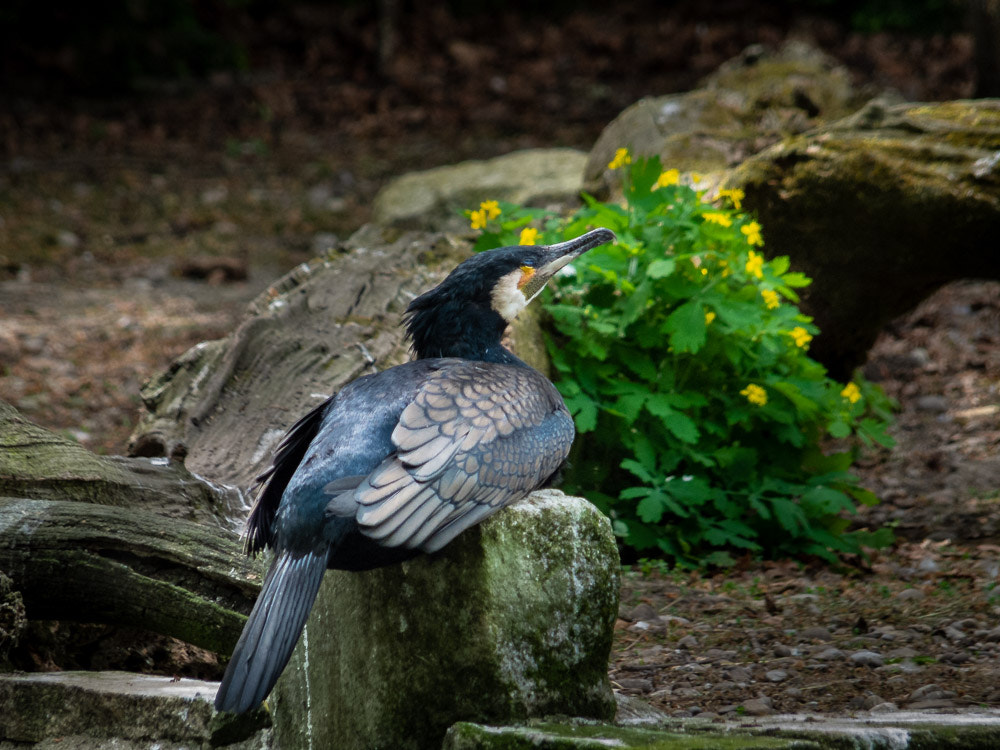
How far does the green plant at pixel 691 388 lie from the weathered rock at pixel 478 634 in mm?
1728

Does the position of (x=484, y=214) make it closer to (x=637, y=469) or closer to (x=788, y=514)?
(x=637, y=469)

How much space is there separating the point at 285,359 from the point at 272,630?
2.35 meters

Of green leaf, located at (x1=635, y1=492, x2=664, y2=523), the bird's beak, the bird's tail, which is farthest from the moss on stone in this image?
green leaf, located at (x1=635, y1=492, x2=664, y2=523)

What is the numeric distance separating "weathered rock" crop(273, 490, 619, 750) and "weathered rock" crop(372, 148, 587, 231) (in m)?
4.93

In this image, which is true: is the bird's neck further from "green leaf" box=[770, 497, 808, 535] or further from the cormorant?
"green leaf" box=[770, 497, 808, 535]

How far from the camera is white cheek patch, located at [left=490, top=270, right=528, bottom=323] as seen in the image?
3244mm

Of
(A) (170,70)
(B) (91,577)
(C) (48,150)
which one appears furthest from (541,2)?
(B) (91,577)

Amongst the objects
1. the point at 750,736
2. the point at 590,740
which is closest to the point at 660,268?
the point at 750,736

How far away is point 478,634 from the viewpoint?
8.24 feet

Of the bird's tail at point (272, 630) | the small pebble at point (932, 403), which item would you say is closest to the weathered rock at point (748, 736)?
the bird's tail at point (272, 630)

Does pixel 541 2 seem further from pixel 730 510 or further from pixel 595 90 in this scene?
pixel 730 510

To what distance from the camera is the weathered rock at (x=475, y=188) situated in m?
7.68

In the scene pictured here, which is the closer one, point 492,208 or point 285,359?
point 285,359

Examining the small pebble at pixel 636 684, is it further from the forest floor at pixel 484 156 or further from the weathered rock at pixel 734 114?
the weathered rock at pixel 734 114
